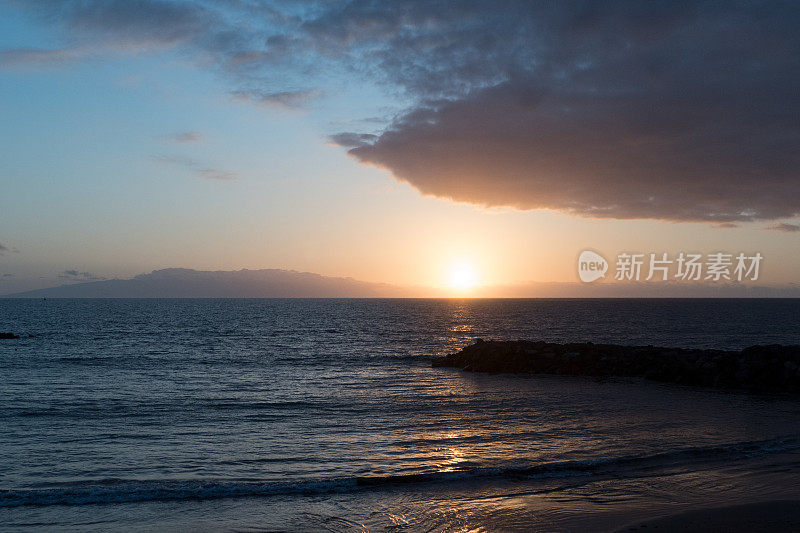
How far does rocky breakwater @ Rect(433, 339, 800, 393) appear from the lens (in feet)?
99.6

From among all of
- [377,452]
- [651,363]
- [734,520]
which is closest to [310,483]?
[377,452]

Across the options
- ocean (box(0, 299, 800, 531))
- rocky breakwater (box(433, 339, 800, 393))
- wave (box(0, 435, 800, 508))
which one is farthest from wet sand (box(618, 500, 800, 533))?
rocky breakwater (box(433, 339, 800, 393))

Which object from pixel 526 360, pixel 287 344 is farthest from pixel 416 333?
pixel 526 360

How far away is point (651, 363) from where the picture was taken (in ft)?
117

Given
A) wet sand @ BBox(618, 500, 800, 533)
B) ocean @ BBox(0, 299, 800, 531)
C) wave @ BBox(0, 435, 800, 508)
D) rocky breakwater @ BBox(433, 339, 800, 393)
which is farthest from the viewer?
rocky breakwater @ BBox(433, 339, 800, 393)

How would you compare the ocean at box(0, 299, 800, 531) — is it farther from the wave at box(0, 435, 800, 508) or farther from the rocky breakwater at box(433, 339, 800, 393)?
the rocky breakwater at box(433, 339, 800, 393)

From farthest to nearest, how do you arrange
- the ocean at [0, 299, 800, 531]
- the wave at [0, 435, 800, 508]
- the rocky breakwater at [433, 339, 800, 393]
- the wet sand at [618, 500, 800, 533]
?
the rocky breakwater at [433, 339, 800, 393] < the wave at [0, 435, 800, 508] < the ocean at [0, 299, 800, 531] < the wet sand at [618, 500, 800, 533]

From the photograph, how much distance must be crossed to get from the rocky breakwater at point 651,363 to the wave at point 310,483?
17.2m

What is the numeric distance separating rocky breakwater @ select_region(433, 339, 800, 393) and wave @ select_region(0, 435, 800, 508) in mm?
17238

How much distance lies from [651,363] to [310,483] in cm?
2890

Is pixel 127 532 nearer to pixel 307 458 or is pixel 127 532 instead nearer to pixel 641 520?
pixel 307 458

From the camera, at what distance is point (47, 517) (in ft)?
36.6

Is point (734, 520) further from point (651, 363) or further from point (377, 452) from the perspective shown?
point (651, 363)

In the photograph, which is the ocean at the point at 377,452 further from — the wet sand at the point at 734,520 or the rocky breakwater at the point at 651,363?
the rocky breakwater at the point at 651,363
